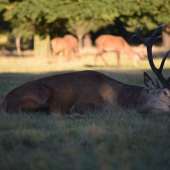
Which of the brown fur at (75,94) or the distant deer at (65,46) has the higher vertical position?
the brown fur at (75,94)

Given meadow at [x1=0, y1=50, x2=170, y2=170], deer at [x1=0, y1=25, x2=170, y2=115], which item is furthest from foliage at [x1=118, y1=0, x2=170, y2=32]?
meadow at [x1=0, y1=50, x2=170, y2=170]

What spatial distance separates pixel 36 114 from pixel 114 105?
126 centimetres

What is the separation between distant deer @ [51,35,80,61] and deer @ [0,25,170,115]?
1709cm

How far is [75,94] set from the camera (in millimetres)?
8008

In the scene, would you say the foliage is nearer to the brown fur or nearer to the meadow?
the brown fur

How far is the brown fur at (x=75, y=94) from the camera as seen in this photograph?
7.68 m

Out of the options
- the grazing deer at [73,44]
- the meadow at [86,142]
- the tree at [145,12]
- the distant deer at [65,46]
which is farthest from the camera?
the grazing deer at [73,44]

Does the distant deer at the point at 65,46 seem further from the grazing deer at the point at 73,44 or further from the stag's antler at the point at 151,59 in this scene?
the stag's antler at the point at 151,59

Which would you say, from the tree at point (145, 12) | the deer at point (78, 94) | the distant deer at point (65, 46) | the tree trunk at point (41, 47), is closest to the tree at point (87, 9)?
the tree at point (145, 12)

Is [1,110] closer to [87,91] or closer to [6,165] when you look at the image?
[87,91]

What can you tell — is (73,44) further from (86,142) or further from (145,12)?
(86,142)

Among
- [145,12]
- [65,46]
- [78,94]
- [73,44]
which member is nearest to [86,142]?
[78,94]

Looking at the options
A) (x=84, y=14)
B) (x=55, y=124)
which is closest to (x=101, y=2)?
(x=84, y=14)

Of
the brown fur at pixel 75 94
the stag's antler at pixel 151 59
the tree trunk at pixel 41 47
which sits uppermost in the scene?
the stag's antler at pixel 151 59
